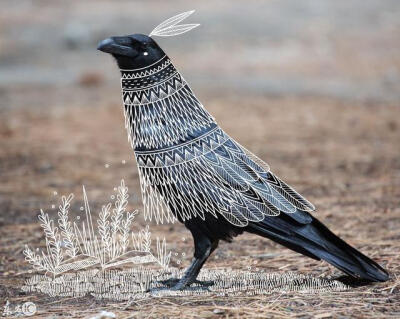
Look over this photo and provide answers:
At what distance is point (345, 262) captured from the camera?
3639 mm

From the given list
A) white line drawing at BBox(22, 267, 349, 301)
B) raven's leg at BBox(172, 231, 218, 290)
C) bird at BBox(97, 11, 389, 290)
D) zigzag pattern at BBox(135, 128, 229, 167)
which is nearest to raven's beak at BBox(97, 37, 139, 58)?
bird at BBox(97, 11, 389, 290)

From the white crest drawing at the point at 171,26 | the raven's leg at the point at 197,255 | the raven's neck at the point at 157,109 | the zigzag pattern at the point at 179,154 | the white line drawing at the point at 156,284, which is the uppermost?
the white crest drawing at the point at 171,26

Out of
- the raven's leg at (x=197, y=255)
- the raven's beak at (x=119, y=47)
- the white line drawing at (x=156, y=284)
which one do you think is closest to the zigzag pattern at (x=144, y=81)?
the raven's beak at (x=119, y=47)

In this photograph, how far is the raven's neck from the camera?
3623 mm

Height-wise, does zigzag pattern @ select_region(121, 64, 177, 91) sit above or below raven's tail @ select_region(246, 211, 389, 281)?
above

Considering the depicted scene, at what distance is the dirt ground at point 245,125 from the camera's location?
12.6 ft

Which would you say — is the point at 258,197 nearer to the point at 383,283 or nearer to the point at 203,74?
the point at 383,283

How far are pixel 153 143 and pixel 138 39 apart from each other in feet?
1.73

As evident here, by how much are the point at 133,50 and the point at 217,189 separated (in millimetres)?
813

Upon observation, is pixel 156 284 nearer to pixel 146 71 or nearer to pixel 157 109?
pixel 157 109

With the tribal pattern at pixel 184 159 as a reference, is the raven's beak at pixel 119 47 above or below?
above

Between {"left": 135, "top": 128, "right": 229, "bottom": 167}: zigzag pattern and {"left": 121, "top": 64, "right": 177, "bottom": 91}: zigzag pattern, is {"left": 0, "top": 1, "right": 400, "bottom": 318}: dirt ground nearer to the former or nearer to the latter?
{"left": 135, "top": 128, "right": 229, "bottom": 167}: zigzag pattern

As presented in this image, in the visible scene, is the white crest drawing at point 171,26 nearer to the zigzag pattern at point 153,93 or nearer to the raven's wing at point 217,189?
the zigzag pattern at point 153,93

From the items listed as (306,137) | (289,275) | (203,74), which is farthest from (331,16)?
(289,275)
